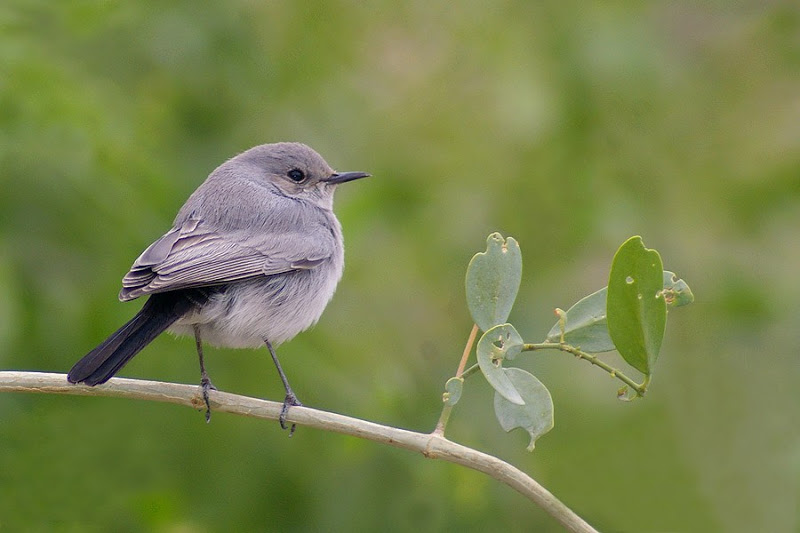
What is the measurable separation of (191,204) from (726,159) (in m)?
2.89

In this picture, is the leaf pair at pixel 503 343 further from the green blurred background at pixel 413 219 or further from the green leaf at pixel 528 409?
the green blurred background at pixel 413 219

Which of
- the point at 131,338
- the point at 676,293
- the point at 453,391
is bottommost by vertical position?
the point at 131,338

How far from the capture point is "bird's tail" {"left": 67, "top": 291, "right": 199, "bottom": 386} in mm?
2826

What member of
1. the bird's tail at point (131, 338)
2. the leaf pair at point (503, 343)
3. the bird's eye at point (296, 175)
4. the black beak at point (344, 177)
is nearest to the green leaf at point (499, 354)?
the leaf pair at point (503, 343)

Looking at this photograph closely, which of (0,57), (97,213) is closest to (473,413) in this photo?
(97,213)

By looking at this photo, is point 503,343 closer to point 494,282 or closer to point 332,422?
point 494,282

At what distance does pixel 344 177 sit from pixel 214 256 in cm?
105

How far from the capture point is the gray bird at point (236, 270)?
316 centimetres

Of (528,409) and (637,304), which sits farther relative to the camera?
(528,409)

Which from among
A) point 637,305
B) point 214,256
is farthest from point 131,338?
point 637,305

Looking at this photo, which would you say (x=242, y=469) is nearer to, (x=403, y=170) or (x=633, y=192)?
(x=403, y=170)

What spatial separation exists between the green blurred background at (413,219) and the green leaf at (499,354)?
1.57 metres

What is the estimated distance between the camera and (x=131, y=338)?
307 centimetres

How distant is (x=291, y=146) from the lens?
14.8 feet
